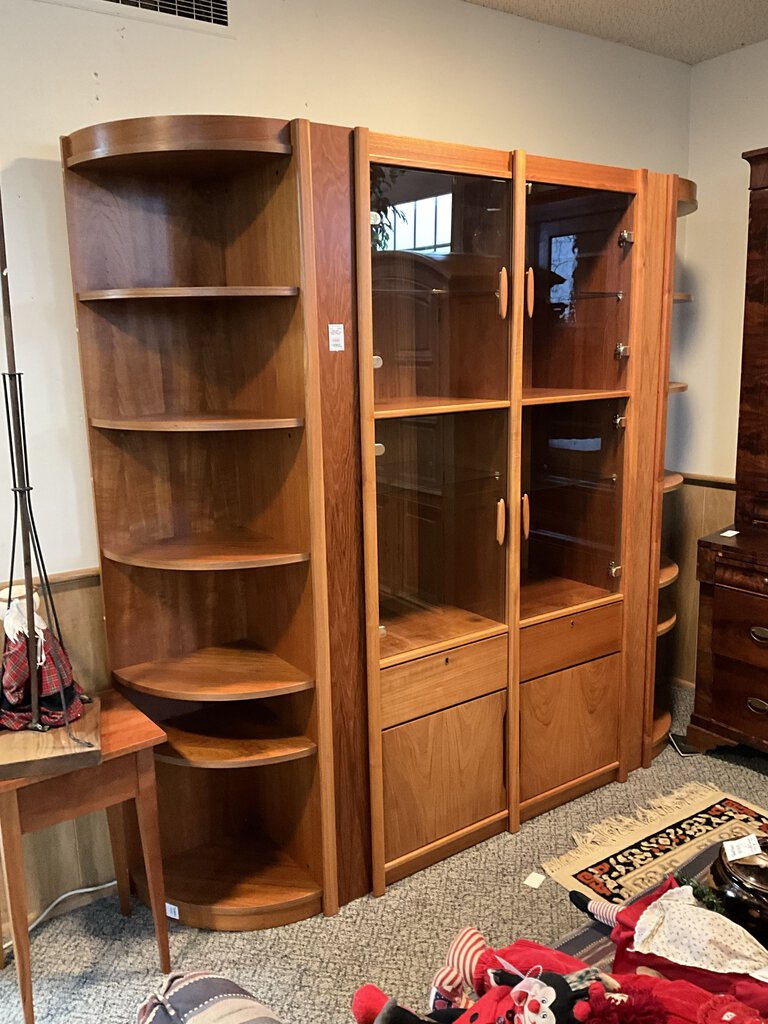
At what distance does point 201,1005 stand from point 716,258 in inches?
127

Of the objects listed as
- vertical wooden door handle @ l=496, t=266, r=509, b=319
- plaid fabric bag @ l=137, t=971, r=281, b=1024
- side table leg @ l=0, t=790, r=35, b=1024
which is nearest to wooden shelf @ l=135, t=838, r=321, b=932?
side table leg @ l=0, t=790, r=35, b=1024

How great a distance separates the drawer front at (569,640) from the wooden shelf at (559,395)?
0.69 meters

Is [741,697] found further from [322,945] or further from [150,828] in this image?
[150,828]

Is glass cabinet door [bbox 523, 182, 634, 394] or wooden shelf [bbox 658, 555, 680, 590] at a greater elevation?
glass cabinet door [bbox 523, 182, 634, 394]

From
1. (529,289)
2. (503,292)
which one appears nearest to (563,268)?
(529,289)

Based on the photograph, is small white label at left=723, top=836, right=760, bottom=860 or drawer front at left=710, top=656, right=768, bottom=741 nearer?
small white label at left=723, top=836, right=760, bottom=860

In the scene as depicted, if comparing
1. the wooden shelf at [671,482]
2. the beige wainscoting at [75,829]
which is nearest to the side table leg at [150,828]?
the beige wainscoting at [75,829]

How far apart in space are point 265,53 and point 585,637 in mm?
2018

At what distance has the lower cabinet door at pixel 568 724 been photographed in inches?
106

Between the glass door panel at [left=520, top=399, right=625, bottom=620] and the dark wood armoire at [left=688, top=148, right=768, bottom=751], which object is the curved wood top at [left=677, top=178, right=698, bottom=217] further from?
the glass door panel at [left=520, top=399, right=625, bottom=620]

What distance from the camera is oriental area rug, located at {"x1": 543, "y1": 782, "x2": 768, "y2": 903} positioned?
243cm

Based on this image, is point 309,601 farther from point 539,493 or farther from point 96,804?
point 539,493

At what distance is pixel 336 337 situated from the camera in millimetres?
→ 2096

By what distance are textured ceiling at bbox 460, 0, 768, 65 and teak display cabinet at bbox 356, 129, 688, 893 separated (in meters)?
0.63
